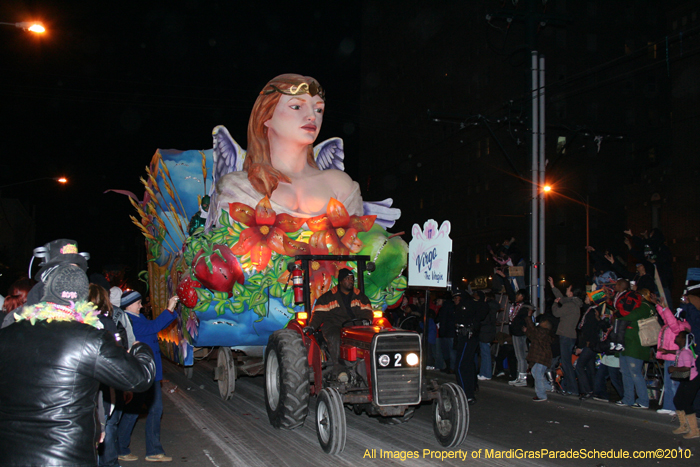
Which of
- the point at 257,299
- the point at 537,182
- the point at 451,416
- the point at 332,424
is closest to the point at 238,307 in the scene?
the point at 257,299

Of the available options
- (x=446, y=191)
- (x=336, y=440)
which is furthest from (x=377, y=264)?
(x=446, y=191)

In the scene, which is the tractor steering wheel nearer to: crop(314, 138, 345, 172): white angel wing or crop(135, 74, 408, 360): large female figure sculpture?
crop(135, 74, 408, 360): large female figure sculpture

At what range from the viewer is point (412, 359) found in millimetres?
6742

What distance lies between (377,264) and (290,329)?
2.36 meters

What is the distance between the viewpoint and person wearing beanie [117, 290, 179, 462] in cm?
598

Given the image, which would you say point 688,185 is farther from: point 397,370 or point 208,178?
point 397,370

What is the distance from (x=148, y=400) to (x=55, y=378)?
3561mm

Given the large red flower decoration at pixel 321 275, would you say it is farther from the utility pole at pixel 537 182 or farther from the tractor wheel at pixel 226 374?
the utility pole at pixel 537 182

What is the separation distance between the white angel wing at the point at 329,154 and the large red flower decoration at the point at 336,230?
1732 mm

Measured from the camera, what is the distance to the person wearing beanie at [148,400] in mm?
5977

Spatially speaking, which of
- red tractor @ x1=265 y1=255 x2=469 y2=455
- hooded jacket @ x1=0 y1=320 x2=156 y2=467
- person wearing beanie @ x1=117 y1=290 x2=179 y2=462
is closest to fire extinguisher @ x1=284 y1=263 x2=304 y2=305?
red tractor @ x1=265 y1=255 x2=469 y2=455

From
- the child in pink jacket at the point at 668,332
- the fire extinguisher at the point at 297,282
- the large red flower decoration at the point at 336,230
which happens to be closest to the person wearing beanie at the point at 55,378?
the fire extinguisher at the point at 297,282

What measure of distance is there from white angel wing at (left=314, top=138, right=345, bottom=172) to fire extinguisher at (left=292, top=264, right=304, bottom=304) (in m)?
3.88

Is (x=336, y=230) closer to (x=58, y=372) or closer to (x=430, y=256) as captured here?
(x=430, y=256)
